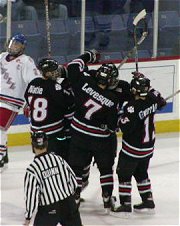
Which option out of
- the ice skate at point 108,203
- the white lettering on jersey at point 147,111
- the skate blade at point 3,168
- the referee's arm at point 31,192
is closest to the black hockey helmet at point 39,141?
the referee's arm at point 31,192

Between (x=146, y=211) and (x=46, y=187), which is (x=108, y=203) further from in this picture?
(x=46, y=187)

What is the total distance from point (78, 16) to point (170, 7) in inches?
42.5

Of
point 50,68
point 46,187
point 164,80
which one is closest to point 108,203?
point 50,68

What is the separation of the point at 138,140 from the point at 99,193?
868 mm

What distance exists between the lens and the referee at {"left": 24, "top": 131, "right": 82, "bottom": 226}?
519cm

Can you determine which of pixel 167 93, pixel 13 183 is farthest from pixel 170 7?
pixel 13 183

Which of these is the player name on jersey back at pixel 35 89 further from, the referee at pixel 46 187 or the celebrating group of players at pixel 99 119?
the referee at pixel 46 187

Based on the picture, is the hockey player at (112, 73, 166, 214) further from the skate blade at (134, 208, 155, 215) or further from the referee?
the referee

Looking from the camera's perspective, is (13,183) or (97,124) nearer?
(97,124)

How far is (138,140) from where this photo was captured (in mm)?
6430

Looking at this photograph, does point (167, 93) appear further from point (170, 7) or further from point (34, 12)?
point (34, 12)

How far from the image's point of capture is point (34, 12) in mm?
8742

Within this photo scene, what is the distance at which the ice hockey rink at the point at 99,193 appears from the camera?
21.5 ft

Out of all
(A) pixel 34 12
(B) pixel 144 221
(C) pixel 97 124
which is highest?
(A) pixel 34 12
